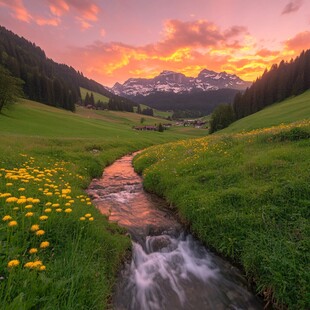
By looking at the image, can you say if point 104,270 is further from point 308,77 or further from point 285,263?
point 308,77

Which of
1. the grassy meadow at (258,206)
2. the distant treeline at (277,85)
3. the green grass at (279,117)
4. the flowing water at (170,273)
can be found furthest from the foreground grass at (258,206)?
the distant treeline at (277,85)

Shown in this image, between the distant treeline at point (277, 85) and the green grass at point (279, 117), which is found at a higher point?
the distant treeline at point (277, 85)

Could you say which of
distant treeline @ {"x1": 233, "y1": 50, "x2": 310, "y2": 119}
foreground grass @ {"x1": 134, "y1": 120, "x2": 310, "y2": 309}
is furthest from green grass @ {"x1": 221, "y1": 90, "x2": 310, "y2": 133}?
distant treeline @ {"x1": 233, "y1": 50, "x2": 310, "y2": 119}

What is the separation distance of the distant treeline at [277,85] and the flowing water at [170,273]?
96.4m

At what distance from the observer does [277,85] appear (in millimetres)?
93125

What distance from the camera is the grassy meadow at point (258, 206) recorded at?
5.54 meters

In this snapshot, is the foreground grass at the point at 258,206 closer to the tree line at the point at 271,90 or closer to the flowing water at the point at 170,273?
the flowing water at the point at 170,273

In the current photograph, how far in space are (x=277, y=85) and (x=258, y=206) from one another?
4030 inches

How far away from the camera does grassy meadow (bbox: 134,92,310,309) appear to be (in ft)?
18.2

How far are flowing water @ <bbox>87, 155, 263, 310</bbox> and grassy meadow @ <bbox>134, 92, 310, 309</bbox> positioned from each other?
498 mm

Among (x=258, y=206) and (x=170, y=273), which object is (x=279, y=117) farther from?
(x=170, y=273)

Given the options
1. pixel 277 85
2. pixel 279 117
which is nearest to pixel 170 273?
pixel 279 117

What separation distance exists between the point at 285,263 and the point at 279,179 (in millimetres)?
4424

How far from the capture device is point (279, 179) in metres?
9.16
